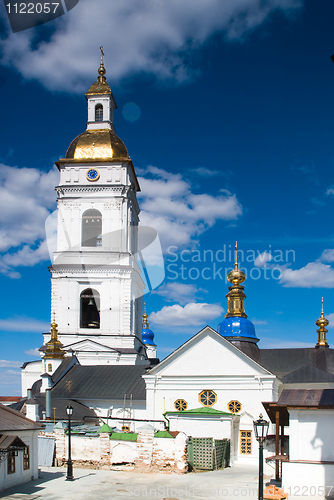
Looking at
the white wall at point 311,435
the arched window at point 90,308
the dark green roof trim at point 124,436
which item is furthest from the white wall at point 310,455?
the arched window at point 90,308

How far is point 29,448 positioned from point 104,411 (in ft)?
41.6

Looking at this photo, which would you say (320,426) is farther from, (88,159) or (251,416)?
(88,159)

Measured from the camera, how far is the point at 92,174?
138ft

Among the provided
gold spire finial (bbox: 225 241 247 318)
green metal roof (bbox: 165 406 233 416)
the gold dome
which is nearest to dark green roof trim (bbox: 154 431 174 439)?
green metal roof (bbox: 165 406 233 416)

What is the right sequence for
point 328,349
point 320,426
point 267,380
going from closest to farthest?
point 320,426
point 267,380
point 328,349

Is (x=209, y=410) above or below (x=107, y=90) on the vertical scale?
below

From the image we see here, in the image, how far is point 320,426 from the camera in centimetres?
1697

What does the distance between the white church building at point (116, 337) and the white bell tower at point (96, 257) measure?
8 cm

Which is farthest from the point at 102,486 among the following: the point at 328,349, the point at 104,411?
the point at 328,349

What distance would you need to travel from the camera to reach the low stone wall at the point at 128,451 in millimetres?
22281

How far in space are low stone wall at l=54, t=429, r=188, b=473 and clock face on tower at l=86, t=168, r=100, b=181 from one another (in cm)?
2215

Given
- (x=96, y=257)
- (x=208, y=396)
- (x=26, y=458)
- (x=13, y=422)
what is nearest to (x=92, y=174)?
(x=96, y=257)

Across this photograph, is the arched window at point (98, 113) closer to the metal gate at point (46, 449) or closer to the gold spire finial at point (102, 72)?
the gold spire finial at point (102, 72)

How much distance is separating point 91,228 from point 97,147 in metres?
6.36
